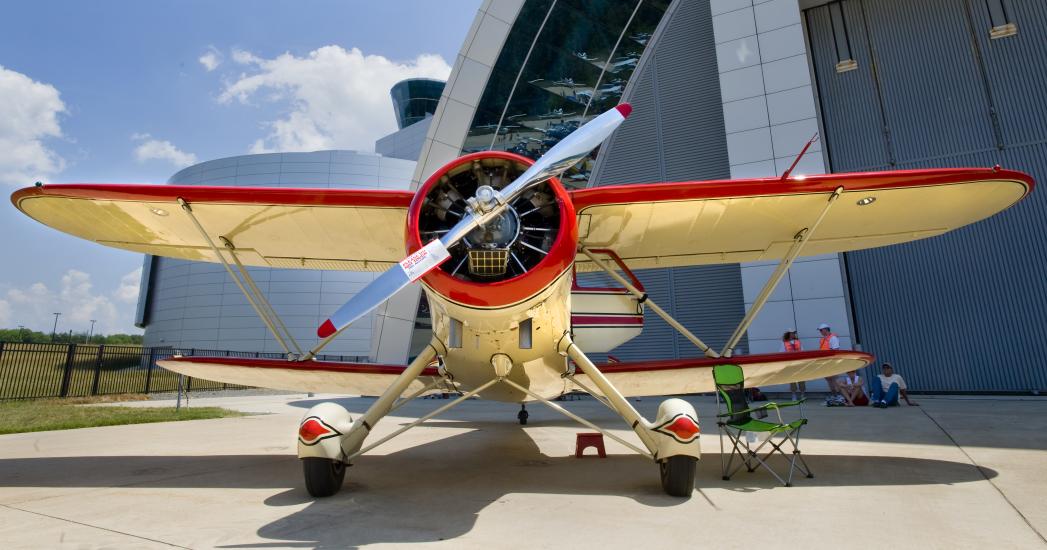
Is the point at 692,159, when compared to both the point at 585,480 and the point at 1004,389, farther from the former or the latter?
the point at 585,480

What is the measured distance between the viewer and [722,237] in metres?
5.57

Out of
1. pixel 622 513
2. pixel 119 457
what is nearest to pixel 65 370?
pixel 119 457

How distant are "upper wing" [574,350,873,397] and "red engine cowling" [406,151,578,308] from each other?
1454mm

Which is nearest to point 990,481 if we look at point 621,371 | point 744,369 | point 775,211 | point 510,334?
point 744,369

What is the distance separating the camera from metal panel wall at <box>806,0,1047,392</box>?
10.5m

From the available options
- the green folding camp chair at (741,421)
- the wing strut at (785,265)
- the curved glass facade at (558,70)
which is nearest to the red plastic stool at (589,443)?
the green folding camp chair at (741,421)

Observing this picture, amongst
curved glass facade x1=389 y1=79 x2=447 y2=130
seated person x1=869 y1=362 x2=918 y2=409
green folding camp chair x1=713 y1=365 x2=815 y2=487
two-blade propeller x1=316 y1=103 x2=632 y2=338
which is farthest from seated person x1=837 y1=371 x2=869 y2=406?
curved glass facade x1=389 y1=79 x2=447 y2=130

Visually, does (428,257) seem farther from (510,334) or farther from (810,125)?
(810,125)

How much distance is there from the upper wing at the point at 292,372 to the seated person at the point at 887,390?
358 inches

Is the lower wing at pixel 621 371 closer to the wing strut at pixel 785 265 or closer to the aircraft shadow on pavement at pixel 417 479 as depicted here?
the wing strut at pixel 785 265

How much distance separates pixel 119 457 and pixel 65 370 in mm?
13698

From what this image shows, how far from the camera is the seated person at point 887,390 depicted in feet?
30.4

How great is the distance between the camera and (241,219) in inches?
189

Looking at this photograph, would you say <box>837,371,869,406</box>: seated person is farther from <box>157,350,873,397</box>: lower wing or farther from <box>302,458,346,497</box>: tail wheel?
<box>302,458,346,497</box>: tail wheel
